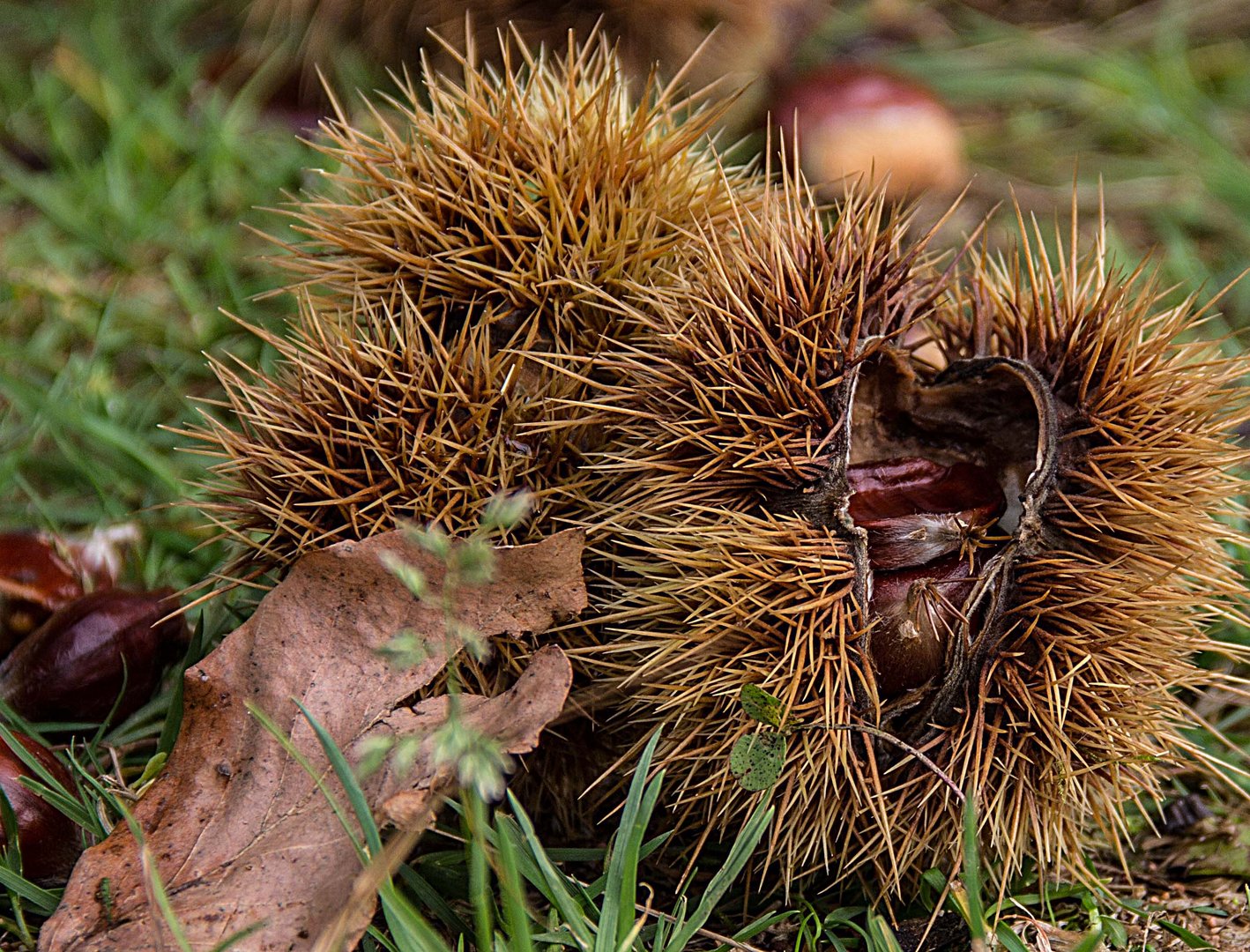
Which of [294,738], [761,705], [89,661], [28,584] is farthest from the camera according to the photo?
[28,584]

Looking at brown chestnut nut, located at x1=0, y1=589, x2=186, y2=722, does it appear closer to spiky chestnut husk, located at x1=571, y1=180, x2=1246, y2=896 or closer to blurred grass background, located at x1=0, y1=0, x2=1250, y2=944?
blurred grass background, located at x1=0, y1=0, x2=1250, y2=944

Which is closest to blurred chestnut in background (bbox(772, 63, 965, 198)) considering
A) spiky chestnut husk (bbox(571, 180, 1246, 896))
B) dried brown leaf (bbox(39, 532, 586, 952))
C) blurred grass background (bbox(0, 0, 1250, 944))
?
blurred grass background (bbox(0, 0, 1250, 944))

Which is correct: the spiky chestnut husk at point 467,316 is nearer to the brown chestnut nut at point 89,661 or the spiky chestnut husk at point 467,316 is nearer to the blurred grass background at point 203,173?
the brown chestnut nut at point 89,661

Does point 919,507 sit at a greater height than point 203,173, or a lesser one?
greater

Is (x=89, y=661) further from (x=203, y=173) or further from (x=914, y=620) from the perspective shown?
(x=203, y=173)

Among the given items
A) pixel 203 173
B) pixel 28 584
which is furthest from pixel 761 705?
pixel 203 173

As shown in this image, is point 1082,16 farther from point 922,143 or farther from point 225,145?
point 225,145

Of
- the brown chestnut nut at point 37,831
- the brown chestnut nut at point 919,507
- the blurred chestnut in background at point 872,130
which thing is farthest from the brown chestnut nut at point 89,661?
the blurred chestnut in background at point 872,130
